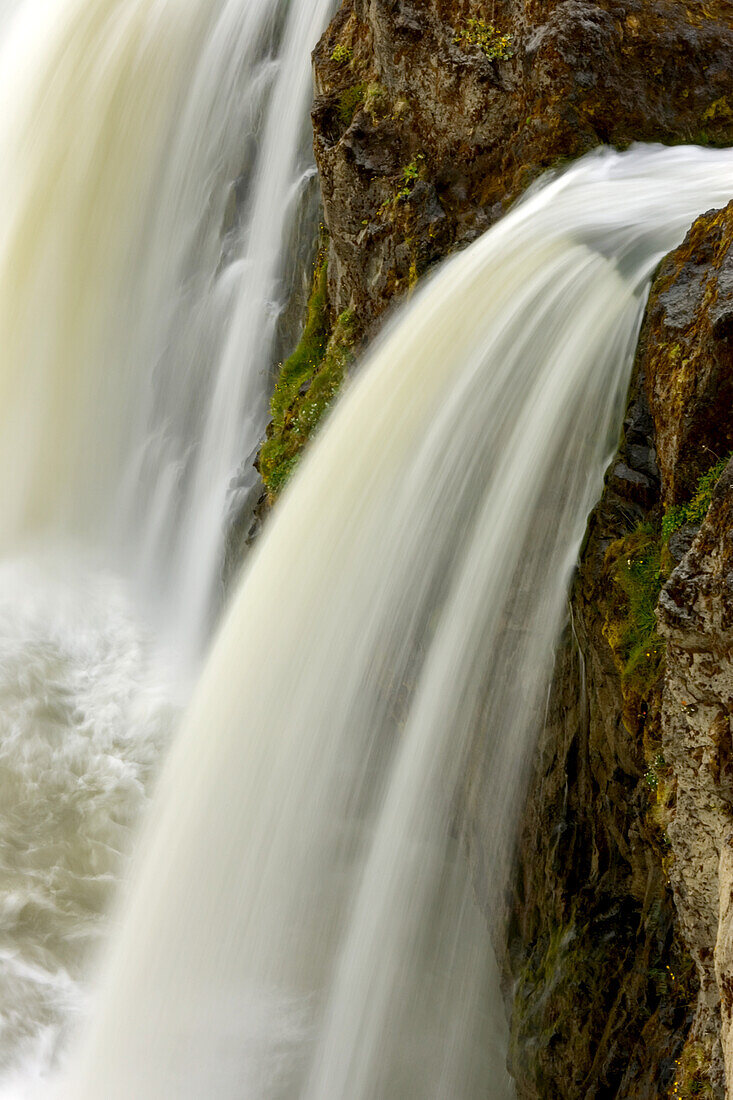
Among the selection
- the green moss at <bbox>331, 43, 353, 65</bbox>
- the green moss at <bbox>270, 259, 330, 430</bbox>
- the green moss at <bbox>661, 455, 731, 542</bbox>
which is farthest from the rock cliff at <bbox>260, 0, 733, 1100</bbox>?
the green moss at <bbox>270, 259, 330, 430</bbox>

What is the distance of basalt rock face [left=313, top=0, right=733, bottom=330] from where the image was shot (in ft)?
21.6

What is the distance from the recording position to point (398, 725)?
5.15m

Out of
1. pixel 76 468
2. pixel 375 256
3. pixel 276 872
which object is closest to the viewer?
pixel 276 872

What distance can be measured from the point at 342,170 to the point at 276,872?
4.69 m

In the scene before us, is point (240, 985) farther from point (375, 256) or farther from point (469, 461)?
point (375, 256)

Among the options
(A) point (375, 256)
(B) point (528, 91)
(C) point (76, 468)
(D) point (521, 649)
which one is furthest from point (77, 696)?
(B) point (528, 91)

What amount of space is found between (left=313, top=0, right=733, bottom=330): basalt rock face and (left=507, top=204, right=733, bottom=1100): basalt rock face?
228 centimetres

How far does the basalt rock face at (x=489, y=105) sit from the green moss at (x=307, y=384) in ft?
1.18

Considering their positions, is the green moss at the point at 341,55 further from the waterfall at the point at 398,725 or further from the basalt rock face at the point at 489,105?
the waterfall at the point at 398,725

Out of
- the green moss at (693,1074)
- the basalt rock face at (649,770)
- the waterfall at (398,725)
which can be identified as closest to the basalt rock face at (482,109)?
the waterfall at (398,725)

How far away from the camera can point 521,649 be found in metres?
4.68

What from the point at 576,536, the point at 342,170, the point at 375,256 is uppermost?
the point at 342,170

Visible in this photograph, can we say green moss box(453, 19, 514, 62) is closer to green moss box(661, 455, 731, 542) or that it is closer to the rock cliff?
the rock cliff

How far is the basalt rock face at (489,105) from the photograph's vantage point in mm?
6574
